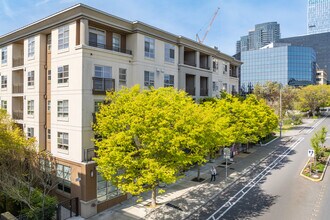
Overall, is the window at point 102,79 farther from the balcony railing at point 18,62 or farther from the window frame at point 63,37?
the balcony railing at point 18,62

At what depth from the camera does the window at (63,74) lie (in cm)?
2208

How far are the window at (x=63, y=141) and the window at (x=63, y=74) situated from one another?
4660 millimetres

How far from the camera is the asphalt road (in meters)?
19.0

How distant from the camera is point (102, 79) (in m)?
22.1

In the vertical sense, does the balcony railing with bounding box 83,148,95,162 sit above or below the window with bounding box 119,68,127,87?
below

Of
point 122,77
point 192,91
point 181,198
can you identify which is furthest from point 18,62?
point 181,198

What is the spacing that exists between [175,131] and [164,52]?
12.7 metres

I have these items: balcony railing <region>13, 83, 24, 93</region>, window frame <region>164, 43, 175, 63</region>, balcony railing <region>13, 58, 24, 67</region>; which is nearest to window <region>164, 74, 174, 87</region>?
window frame <region>164, 43, 175, 63</region>

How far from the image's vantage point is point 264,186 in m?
25.1

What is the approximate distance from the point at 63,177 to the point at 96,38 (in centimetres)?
1264

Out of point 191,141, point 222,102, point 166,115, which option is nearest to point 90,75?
point 166,115

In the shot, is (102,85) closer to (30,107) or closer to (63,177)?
(63,177)

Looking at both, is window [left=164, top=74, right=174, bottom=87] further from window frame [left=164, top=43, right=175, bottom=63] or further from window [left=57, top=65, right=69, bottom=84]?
window [left=57, top=65, right=69, bottom=84]

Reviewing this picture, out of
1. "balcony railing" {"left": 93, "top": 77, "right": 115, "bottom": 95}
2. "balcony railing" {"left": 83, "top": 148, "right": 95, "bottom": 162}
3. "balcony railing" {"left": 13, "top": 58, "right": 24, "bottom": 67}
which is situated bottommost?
"balcony railing" {"left": 83, "top": 148, "right": 95, "bottom": 162}
